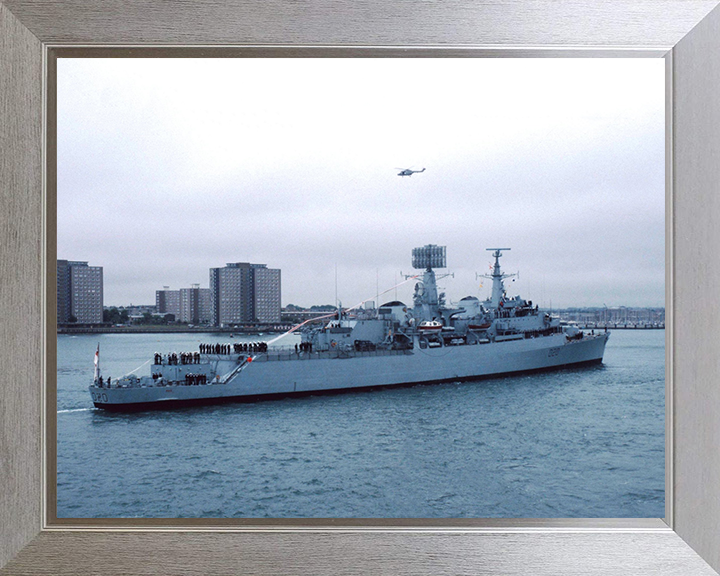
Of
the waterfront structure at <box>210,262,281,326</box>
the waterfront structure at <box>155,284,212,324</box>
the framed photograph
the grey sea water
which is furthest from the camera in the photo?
the grey sea water

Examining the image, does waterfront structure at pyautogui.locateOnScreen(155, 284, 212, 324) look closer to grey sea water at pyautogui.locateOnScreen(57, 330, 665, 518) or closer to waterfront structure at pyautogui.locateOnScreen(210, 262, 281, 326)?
waterfront structure at pyautogui.locateOnScreen(210, 262, 281, 326)

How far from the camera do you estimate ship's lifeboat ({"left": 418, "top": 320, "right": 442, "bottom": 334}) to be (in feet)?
17.7

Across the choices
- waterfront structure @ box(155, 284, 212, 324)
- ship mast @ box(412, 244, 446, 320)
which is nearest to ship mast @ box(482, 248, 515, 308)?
ship mast @ box(412, 244, 446, 320)

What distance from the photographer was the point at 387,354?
5121mm

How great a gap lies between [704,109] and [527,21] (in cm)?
51

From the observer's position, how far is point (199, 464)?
16.9 feet

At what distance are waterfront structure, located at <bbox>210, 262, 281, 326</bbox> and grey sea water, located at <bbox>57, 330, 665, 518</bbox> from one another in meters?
0.18

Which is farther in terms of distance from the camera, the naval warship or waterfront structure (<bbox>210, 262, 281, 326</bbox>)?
the naval warship

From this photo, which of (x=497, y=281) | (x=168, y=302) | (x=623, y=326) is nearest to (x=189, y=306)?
A: (x=168, y=302)

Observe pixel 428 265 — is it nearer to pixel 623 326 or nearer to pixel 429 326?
pixel 429 326

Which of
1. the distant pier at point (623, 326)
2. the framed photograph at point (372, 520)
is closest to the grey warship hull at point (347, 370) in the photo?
the distant pier at point (623, 326)

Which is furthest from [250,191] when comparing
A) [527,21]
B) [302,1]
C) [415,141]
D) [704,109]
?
[704,109]

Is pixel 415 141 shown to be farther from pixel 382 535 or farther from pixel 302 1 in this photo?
pixel 382 535

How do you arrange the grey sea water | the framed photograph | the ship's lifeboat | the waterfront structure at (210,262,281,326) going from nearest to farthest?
the framed photograph, the waterfront structure at (210,262,281,326), the grey sea water, the ship's lifeboat
